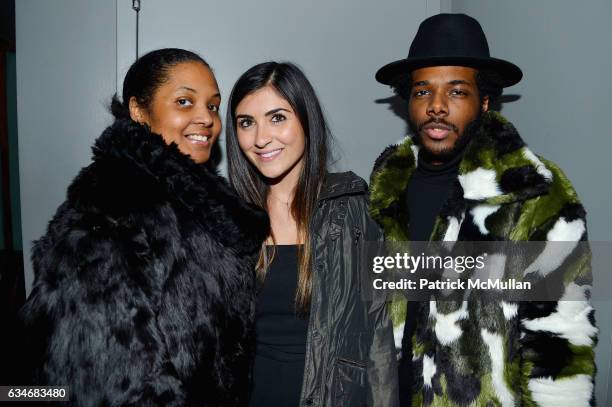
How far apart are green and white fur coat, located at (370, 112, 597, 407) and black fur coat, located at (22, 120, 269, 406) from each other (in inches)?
27.6

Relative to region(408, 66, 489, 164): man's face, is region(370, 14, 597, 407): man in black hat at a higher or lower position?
lower

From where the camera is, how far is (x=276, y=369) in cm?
172

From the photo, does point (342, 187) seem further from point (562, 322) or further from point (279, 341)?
point (562, 322)

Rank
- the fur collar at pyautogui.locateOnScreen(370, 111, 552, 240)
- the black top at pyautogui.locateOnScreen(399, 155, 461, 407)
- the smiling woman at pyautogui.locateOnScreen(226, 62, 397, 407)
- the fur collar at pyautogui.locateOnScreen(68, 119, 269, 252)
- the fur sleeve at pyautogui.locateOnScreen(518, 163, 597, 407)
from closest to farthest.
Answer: the fur collar at pyautogui.locateOnScreen(68, 119, 269, 252)
the fur sleeve at pyautogui.locateOnScreen(518, 163, 597, 407)
the fur collar at pyautogui.locateOnScreen(370, 111, 552, 240)
the smiling woman at pyautogui.locateOnScreen(226, 62, 397, 407)
the black top at pyautogui.locateOnScreen(399, 155, 461, 407)

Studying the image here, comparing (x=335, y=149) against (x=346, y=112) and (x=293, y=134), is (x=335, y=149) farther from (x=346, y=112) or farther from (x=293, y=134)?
(x=293, y=134)

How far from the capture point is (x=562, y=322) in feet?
4.68

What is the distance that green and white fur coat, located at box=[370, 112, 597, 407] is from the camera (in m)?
1.42

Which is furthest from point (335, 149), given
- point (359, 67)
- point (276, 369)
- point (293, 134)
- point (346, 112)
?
point (276, 369)

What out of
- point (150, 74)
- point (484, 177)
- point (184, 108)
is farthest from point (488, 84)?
point (150, 74)

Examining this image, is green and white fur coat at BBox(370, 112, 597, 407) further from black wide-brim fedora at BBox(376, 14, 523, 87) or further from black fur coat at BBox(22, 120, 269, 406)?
black fur coat at BBox(22, 120, 269, 406)

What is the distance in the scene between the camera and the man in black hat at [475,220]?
1.44 meters

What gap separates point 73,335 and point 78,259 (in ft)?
0.65

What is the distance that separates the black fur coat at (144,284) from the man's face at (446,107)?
83 cm

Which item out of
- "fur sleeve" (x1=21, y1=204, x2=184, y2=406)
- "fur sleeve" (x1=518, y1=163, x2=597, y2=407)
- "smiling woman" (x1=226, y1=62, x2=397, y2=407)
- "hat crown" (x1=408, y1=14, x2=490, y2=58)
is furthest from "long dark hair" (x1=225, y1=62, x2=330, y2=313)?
"fur sleeve" (x1=518, y1=163, x2=597, y2=407)
